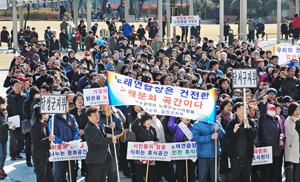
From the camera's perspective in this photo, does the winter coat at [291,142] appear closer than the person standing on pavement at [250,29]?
Yes

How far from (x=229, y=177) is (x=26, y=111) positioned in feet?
14.2

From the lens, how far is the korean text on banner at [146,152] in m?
8.48

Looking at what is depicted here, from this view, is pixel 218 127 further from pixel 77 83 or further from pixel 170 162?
pixel 77 83

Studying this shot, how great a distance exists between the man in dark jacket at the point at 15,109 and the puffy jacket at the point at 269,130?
5.16 meters

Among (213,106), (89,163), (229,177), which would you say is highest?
(213,106)

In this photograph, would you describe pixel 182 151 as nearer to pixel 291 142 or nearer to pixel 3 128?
pixel 291 142

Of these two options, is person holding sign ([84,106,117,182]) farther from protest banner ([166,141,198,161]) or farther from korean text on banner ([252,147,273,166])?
korean text on banner ([252,147,273,166])

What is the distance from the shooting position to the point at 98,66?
14.0 metres

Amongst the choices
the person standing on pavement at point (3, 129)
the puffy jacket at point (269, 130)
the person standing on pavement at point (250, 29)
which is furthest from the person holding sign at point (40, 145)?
the person standing on pavement at point (250, 29)

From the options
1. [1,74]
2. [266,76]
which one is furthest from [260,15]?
[266,76]

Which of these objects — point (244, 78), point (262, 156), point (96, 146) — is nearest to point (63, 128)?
point (96, 146)

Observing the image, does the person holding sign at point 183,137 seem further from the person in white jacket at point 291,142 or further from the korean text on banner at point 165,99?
the person in white jacket at point 291,142

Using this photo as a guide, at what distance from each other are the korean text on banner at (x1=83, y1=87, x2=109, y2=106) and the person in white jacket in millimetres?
3411

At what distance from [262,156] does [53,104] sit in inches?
151
